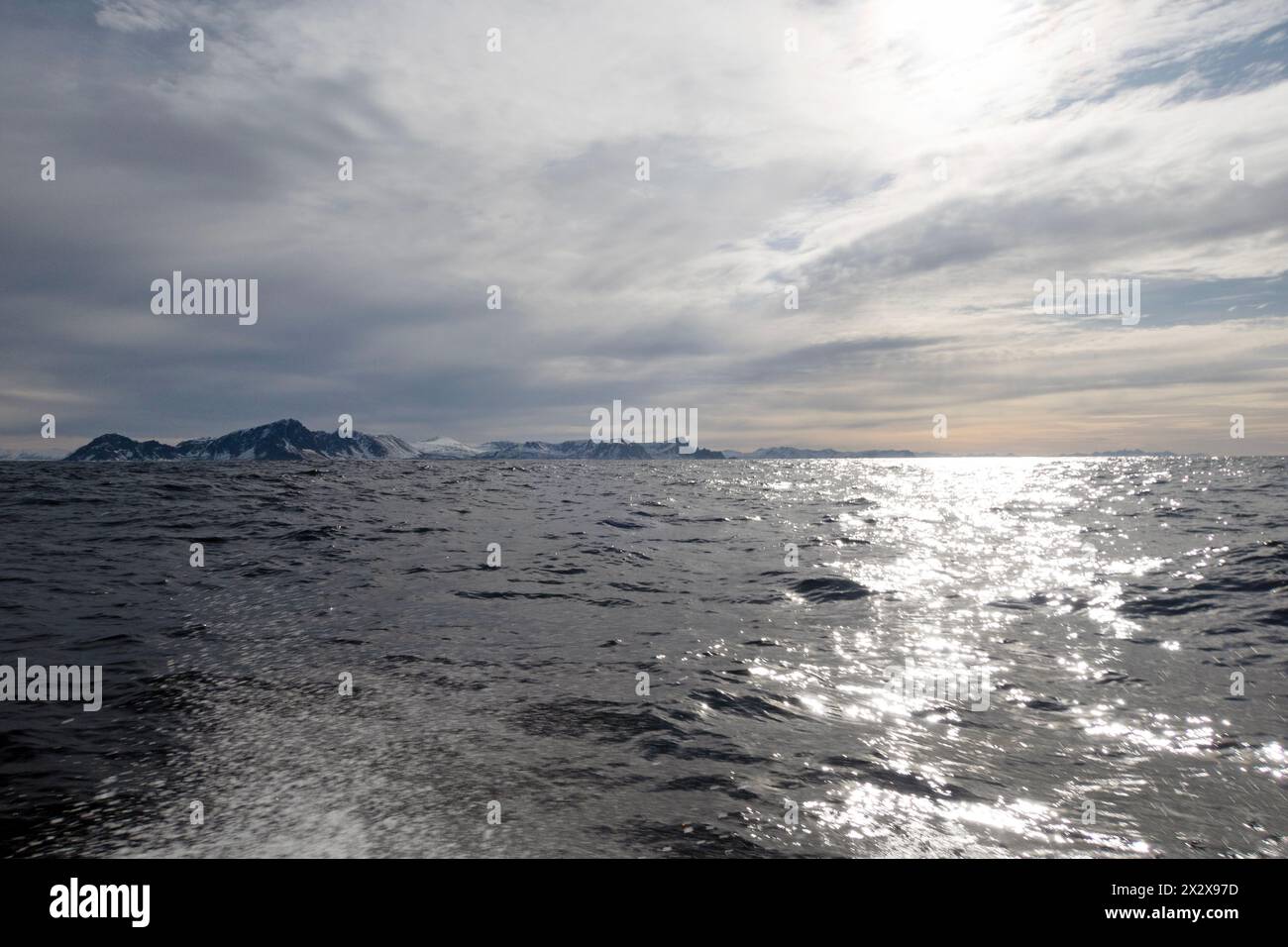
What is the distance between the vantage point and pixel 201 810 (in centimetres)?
543

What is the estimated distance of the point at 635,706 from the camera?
324 inches

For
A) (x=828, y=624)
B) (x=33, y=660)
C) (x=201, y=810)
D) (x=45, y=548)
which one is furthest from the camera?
(x=45, y=548)

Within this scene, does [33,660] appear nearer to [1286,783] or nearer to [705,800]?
[705,800]

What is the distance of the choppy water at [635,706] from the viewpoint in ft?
17.7

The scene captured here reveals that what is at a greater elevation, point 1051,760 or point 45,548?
point 45,548

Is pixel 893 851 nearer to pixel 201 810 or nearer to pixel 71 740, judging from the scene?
pixel 201 810

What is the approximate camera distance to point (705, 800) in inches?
231

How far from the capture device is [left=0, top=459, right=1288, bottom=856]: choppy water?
539 centimetres

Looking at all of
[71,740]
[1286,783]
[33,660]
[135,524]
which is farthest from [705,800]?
[135,524]
